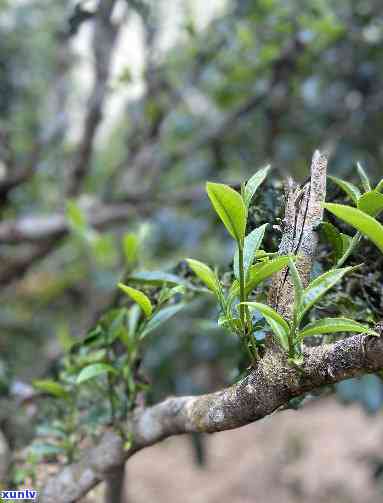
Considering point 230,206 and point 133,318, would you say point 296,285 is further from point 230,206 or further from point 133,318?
point 133,318

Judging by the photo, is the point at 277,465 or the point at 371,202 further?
the point at 277,465

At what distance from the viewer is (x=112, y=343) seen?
72 cm

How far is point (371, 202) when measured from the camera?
1.46 feet

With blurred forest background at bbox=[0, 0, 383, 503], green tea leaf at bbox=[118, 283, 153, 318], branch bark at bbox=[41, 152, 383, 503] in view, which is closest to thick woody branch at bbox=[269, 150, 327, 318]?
branch bark at bbox=[41, 152, 383, 503]

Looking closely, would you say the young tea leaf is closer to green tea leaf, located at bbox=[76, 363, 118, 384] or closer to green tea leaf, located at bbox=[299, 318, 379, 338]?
green tea leaf, located at bbox=[299, 318, 379, 338]

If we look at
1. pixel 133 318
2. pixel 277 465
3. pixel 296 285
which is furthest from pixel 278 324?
pixel 277 465

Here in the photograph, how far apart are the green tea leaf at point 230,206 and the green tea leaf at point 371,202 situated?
0.09 metres

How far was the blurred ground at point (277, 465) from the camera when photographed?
2.36 metres

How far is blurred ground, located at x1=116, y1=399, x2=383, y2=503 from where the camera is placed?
2.36 m

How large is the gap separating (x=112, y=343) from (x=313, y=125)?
133 centimetres

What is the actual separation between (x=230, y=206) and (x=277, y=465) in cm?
233

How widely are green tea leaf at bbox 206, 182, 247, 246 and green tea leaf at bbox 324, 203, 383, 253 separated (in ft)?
0.19

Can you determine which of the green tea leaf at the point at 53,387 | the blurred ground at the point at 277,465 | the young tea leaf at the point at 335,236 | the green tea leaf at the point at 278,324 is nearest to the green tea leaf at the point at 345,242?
the young tea leaf at the point at 335,236

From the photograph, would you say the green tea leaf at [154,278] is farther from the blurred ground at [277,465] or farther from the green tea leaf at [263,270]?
the blurred ground at [277,465]
